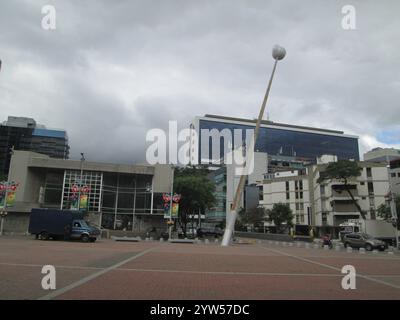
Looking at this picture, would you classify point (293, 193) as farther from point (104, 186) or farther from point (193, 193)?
point (104, 186)

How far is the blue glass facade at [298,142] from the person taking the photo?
13425 centimetres

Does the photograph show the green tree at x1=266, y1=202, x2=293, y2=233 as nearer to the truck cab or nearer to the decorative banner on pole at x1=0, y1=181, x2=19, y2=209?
the truck cab

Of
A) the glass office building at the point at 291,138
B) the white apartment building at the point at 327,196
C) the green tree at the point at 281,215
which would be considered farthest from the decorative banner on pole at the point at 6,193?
the glass office building at the point at 291,138

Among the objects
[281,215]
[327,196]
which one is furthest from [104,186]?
[327,196]

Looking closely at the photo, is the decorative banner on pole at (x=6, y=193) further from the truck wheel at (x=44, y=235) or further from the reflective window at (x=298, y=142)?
the reflective window at (x=298, y=142)

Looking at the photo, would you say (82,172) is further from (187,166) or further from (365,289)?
(365,289)

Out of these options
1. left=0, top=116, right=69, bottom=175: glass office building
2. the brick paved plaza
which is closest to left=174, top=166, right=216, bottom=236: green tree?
the brick paved plaza

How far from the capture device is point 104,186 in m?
53.6

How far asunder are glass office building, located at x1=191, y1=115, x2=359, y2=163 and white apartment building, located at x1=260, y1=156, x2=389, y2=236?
161ft

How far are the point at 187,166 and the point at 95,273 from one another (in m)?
53.3

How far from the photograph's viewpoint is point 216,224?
103812mm

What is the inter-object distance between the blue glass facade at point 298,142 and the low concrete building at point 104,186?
8034cm

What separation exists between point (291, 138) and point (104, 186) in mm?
97554

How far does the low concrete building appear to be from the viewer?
5216 centimetres
